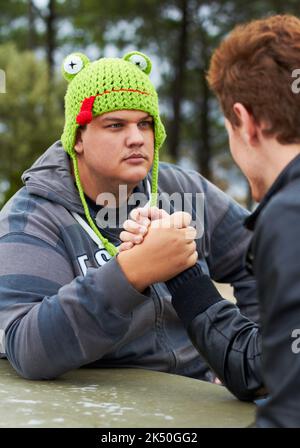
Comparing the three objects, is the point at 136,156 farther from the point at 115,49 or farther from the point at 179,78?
the point at 115,49

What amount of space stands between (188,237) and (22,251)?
63 centimetres

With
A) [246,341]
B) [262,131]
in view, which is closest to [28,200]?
[246,341]

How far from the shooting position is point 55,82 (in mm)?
19438

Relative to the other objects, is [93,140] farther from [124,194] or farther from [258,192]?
[258,192]

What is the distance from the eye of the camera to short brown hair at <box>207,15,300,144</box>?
1.79 metres

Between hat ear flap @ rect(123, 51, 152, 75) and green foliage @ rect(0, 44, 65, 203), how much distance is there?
15347 mm

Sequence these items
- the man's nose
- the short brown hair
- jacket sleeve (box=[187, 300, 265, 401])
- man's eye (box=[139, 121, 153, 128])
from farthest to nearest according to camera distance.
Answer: man's eye (box=[139, 121, 153, 128]) < the man's nose < jacket sleeve (box=[187, 300, 265, 401]) < the short brown hair

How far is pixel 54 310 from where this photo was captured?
242cm

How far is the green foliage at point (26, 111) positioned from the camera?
18484 mm

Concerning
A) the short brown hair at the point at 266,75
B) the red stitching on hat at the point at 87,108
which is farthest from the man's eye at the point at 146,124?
the short brown hair at the point at 266,75

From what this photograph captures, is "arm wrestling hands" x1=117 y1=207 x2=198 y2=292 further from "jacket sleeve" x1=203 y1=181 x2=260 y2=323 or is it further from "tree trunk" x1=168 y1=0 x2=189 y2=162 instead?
"tree trunk" x1=168 y1=0 x2=189 y2=162

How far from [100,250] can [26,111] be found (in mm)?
16754

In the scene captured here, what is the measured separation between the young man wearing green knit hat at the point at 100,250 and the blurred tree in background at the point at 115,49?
43.7ft
